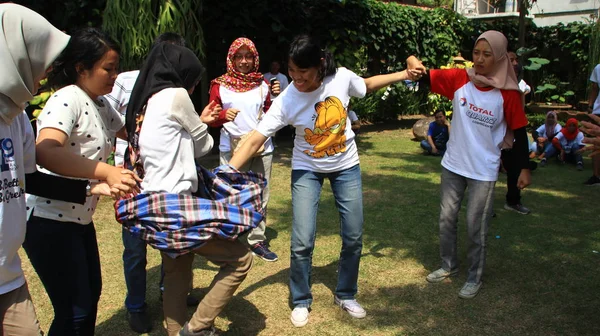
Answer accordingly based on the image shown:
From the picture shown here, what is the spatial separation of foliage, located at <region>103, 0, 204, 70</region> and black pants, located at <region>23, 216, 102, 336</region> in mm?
4944

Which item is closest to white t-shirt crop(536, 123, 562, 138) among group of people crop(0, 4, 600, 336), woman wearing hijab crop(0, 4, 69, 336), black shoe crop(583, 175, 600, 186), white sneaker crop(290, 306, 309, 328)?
black shoe crop(583, 175, 600, 186)

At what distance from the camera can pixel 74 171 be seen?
233 centimetres

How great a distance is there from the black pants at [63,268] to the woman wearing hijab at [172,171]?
0.25 m

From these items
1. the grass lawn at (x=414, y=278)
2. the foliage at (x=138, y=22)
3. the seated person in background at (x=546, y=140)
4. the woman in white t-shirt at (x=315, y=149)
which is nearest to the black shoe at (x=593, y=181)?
the grass lawn at (x=414, y=278)

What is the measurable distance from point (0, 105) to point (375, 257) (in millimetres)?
3526

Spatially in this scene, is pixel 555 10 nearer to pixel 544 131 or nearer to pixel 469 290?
pixel 544 131

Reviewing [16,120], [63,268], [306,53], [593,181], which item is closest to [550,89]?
[593,181]

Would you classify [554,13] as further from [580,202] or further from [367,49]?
[580,202]

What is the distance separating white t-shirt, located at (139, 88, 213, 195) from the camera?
2.63 m

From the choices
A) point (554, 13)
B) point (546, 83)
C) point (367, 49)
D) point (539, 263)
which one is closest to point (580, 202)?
point (539, 263)

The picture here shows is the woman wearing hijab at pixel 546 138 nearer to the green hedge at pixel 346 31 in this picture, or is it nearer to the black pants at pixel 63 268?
the green hedge at pixel 346 31

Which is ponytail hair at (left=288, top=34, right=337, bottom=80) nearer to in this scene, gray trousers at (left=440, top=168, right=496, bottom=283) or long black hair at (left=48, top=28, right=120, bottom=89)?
long black hair at (left=48, top=28, right=120, bottom=89)

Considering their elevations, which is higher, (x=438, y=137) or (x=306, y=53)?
(x=306, y=53)

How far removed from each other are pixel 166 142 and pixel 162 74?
1.13ft
